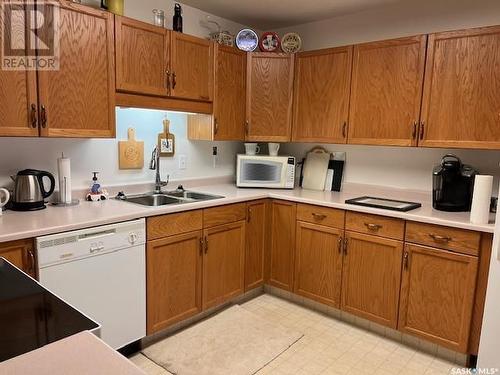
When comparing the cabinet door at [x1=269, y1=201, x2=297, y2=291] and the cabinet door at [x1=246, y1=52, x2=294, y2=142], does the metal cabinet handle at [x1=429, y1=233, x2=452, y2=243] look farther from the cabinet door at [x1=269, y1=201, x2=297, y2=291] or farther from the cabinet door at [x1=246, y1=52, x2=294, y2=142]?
the cabinet door at [x1=246, y1=52, x2=294, y2=142]

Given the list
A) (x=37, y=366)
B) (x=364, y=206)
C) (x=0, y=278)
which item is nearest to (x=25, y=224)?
(x=0, y=278)

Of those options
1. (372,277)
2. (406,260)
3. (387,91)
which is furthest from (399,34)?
(372,277)

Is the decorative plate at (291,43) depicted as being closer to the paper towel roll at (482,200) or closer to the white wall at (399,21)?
the white wall at (399,21)

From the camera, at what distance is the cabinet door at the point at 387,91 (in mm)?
2547

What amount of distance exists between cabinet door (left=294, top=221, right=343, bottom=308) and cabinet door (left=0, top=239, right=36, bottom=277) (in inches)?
71.5

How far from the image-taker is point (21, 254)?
1698 mm

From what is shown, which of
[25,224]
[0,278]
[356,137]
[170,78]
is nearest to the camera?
[0,278]

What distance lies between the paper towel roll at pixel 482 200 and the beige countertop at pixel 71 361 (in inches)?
81.5

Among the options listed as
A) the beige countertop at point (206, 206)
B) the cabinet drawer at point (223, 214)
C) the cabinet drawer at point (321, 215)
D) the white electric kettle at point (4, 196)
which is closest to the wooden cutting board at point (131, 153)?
the beige countertop at point (206, 206)

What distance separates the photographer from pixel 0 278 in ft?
3.90

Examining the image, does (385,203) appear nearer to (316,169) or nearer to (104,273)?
(316,169)

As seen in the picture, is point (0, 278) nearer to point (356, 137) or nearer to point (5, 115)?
point (5, 115)

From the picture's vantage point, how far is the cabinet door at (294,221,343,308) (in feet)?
8.90

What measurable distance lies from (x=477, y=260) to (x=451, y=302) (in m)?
0.31
